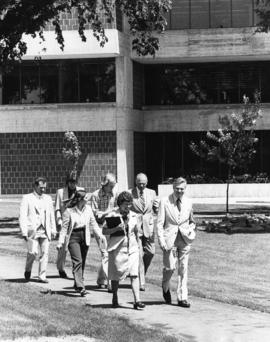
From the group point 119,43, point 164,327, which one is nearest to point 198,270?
point 164,327

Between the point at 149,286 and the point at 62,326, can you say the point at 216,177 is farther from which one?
the point at 62,326

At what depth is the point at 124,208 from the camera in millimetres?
12414

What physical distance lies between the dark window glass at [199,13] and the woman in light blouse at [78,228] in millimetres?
33790

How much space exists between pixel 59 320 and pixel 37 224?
410 centimetres

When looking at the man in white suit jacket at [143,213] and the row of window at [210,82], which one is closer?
the man in white suit jacket at [143,213]

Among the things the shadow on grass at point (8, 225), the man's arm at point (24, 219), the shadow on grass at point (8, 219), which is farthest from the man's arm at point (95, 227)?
the shadow on grass at point (8, 219)

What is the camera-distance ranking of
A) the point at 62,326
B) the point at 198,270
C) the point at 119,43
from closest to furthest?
the point at 62,326, the point at 198,270, the point at 119,43

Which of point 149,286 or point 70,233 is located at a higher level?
point 70,233

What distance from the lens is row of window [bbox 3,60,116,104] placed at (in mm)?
44625

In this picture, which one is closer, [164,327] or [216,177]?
[164,327]

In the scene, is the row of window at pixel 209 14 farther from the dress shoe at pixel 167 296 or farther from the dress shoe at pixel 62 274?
the dress shoe at pixel 167 296

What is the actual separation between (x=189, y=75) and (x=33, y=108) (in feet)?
30.1

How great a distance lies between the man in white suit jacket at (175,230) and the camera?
1270 centimetres

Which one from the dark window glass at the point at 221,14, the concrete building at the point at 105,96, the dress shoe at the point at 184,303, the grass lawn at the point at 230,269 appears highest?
the dark window glass at the point at 221,14
